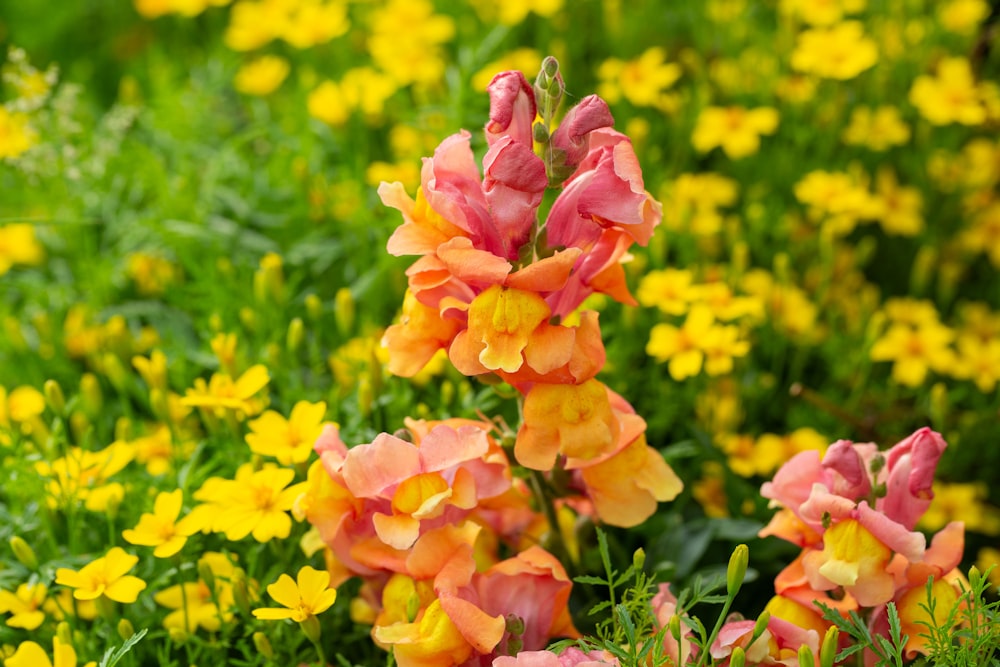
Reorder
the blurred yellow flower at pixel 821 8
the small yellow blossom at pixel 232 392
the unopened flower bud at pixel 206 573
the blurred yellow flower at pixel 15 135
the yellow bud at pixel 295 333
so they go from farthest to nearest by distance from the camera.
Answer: the blurred yellow flower at pixel 821 8, the blurred yellow flower at pixel 15 135, the yellow bud at pixel 295 333, the small yellow blossom at pixel 232 392, the unopened flower bud at pixel 206 573

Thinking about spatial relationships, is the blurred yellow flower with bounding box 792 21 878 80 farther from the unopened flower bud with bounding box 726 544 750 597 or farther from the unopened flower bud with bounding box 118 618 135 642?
the unopened flower bud with bounding box 118 618 135 642

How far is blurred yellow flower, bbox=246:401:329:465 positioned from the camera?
1216 mm

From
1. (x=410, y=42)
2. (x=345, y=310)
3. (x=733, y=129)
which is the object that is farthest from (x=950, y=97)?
(x=345, y=310)

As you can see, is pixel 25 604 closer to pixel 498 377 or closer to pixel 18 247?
pixel 498 377

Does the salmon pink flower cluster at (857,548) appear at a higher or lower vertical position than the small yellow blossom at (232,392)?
lower

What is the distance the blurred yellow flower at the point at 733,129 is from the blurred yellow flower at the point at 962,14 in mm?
493

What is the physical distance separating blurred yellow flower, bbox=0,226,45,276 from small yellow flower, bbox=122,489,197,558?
848mm

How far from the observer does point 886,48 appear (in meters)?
2.22

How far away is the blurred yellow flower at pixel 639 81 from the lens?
6.59ft

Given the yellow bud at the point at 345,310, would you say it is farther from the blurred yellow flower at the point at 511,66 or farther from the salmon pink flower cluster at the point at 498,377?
the blurred yellow flower at the point at 511,66

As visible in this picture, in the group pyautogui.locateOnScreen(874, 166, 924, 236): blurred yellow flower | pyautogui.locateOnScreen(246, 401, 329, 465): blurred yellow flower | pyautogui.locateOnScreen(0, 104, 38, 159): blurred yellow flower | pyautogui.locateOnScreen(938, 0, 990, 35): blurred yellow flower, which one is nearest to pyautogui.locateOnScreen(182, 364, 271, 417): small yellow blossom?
pyautogui.locateOnScreen(246, 401, 329, 465): blurred yellow flower

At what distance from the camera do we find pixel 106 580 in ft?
3.70

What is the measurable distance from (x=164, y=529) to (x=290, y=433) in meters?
0.17

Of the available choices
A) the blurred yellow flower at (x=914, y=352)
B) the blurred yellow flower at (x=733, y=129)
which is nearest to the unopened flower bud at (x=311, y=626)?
the blurred yellow flower at (x=914, y=352)
